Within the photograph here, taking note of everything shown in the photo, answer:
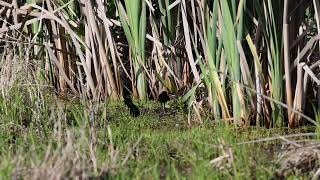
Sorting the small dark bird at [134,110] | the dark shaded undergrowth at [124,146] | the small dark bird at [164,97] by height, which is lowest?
the dark shaded undergrowth at [124,146]

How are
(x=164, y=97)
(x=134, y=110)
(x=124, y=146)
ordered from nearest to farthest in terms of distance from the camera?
(x=124, y=146) → (x=134, y=110) → (x=164, y=97)

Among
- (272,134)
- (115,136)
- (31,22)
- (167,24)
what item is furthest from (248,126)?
(31,22)

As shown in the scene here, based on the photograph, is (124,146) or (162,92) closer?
(124,146)

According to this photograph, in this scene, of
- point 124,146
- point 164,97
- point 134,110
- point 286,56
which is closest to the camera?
→ point 124,146

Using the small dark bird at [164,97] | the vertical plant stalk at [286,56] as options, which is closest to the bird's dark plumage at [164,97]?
the small dark bird at [164,97]

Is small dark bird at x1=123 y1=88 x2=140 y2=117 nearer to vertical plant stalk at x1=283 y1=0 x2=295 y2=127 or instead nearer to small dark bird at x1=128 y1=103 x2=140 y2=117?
small dark bird at x1=128 y1=103 x2=140 y2=117

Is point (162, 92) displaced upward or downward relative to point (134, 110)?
upward

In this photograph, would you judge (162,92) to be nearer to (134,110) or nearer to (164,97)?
(164,97)

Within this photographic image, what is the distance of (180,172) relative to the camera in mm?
2861

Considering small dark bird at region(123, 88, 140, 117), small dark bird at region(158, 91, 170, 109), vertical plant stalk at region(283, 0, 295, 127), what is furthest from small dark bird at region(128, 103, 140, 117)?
vertical plant stalk at region(283, 0, 295, 127)

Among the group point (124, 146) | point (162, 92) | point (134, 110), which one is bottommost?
point (124, 146)

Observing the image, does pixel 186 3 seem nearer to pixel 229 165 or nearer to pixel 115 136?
pixel 115 136

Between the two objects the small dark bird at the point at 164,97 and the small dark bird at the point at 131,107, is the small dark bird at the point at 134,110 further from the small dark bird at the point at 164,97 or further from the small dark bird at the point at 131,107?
the small dark bird at the point at 164,97

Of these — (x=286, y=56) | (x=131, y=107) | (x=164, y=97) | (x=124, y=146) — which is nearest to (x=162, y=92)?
(x=164, y=97)
